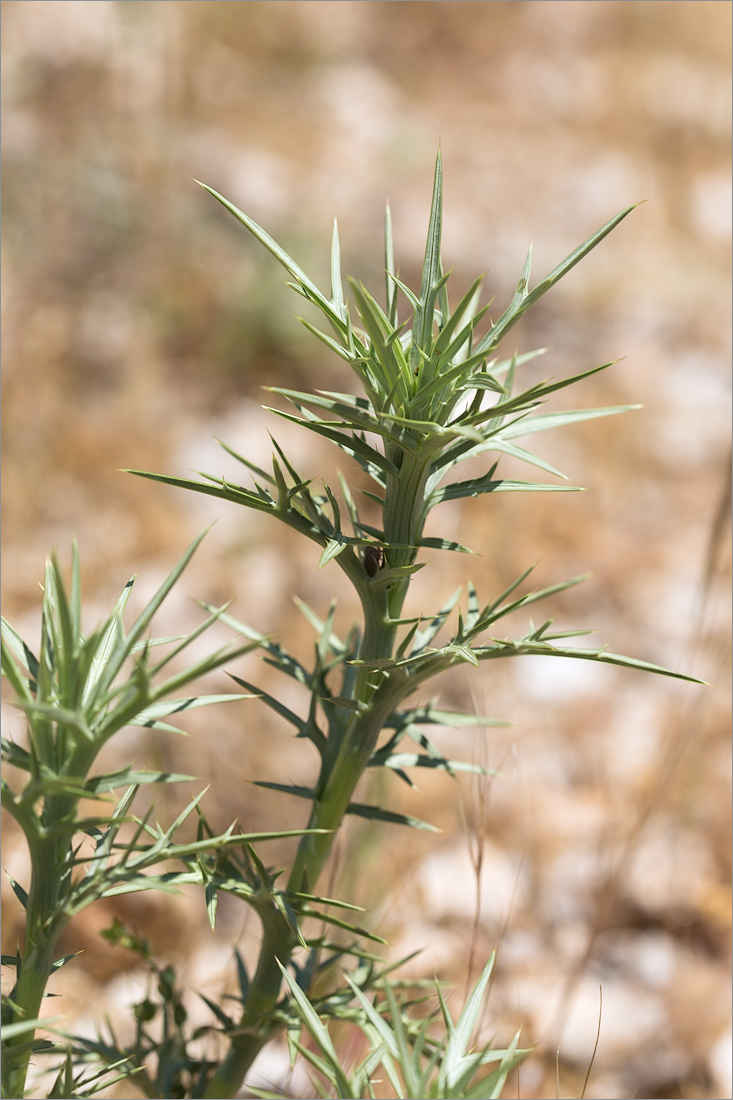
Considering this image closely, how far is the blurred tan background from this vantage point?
3.97 feet

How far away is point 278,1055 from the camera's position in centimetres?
107

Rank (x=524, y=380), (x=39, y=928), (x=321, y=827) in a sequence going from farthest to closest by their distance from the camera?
(x=524, y=380)
(x=321, y=827)
(x=39, y=928)

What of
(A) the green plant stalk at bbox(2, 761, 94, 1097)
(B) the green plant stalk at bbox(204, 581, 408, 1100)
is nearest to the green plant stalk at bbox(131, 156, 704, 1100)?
(B) the green plant stalk at bbox(204, 581, 408, 1100)

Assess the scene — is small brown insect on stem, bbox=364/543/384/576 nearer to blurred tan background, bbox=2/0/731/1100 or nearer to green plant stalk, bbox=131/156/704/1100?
green plant stalk, bbox=131/156/704/1100

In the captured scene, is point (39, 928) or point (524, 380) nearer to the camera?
point (39, 928)

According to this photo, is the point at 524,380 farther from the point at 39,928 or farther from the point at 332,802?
the point at 39,928

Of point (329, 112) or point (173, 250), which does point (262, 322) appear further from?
point (329, 112)

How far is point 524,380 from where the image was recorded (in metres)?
2.35

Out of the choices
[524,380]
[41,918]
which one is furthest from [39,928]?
[524,380]

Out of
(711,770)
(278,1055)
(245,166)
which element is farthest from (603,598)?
(245,166)

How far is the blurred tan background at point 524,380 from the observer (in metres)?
1.21

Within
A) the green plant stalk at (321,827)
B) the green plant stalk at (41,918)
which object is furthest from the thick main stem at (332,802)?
the green plant stalk at (41,918)

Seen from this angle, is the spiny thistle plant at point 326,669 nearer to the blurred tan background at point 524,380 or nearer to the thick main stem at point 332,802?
the thick main stem at point 332,802

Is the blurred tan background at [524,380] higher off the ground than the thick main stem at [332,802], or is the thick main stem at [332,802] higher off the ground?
the blurred tan background at [524,380]
